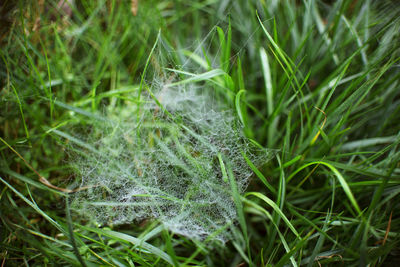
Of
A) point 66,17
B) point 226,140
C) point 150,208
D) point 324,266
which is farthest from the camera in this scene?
point 66,17

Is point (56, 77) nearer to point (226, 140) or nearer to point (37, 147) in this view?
point (37, 147)

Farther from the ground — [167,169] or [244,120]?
[244,120]

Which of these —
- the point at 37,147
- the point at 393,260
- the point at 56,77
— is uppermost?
the point at 56,77

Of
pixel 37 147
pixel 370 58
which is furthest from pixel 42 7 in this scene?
pixel 370 58
